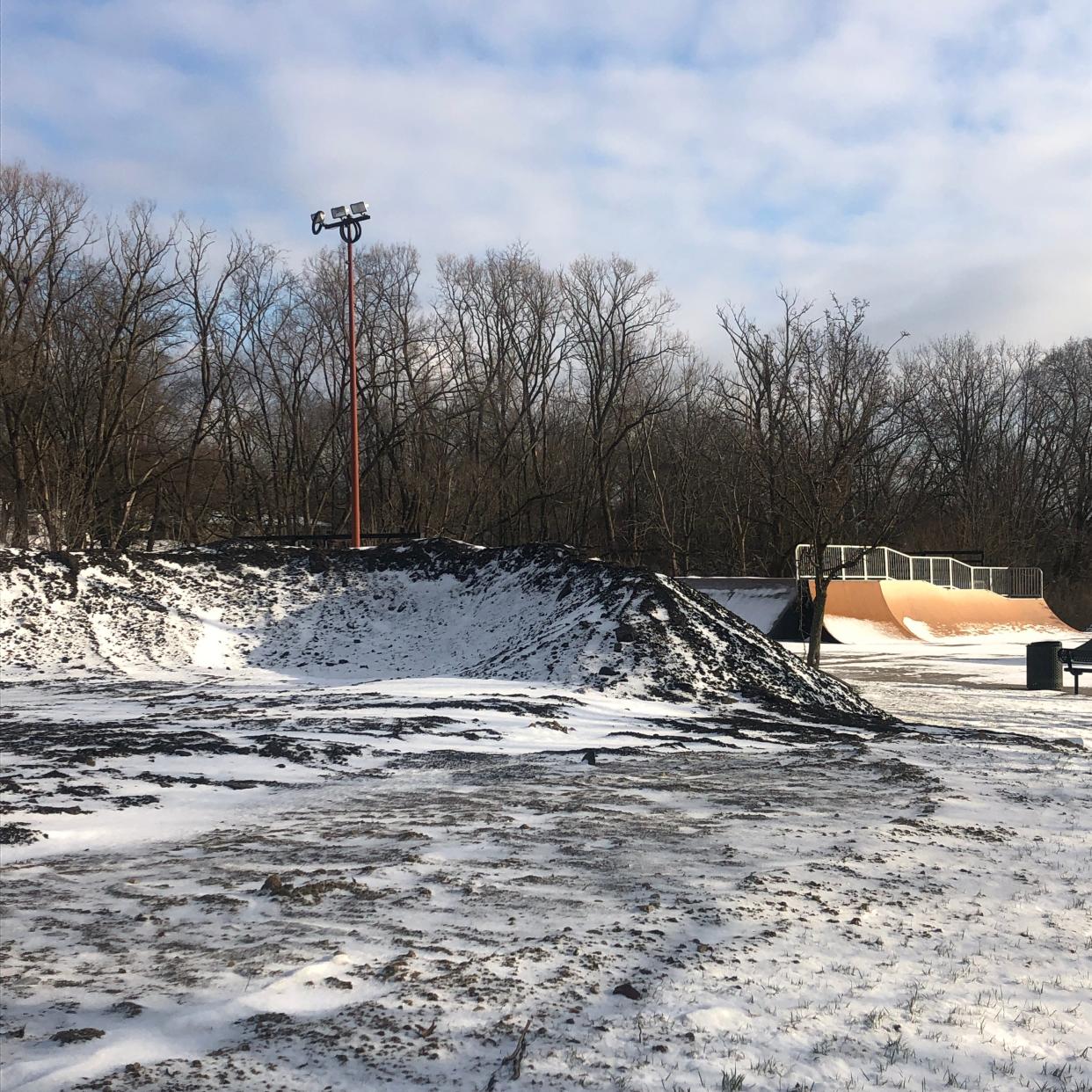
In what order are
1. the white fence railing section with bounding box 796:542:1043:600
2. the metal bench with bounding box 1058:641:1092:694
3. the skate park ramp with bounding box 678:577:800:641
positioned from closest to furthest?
the metal bench with bounding box 1058:641:1092:694 < the skate park ramp with bounding box 678:577:800:641 < the white fence railing section with bounding box 796:542:1043:600

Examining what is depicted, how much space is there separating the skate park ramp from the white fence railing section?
69cm

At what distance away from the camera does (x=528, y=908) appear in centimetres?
420

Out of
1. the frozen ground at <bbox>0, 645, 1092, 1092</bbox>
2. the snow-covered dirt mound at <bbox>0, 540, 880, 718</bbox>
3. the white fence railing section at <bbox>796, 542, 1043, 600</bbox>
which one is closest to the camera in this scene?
the frozen ground at <bbox>0, 645, 1092, 1092</bbox>

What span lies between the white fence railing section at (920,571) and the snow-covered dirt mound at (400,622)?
10753mm

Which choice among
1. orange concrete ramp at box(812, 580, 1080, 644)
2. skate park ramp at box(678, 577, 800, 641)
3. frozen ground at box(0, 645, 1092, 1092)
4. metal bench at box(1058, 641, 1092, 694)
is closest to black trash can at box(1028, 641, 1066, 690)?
metal bench at box(1058, 641, 1092, 694)

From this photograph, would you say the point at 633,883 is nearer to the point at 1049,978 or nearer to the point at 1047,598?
the point at 1049,978

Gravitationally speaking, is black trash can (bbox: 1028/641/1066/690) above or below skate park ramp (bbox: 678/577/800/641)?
below

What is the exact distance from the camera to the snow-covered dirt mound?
12.3 meters

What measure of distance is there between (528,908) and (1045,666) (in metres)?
14.0

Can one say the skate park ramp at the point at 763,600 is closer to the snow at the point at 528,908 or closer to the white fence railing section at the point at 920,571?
the white fence railing section at the point at 920,571

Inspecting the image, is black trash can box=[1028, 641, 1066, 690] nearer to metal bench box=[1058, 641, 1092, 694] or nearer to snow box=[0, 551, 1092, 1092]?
metal bench box=[1058, 641, 1092, 694]

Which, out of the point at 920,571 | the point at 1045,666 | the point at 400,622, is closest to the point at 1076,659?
the point at 1045,666

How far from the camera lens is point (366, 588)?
54.5 feet

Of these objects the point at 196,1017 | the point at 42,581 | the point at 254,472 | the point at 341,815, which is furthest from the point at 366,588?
the point at 254,472
